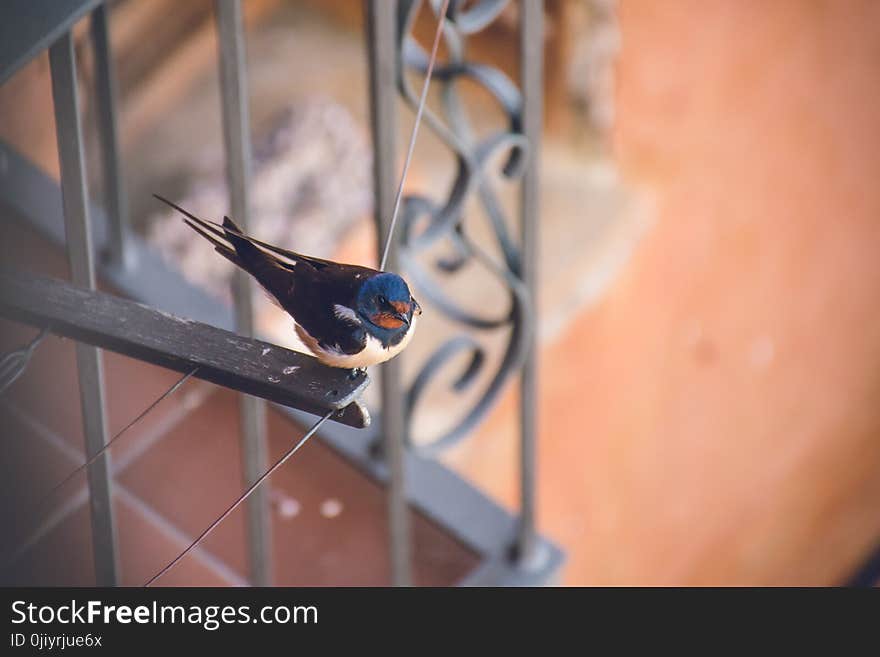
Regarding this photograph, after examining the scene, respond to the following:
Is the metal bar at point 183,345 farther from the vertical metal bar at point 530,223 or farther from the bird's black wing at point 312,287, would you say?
the vertical metal bar at point 530,223

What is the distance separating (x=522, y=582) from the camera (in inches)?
63.0

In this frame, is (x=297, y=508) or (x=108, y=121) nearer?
(x=108, y=121)

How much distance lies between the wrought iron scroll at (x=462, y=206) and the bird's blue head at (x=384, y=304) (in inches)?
17.0

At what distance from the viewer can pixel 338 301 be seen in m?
0.70

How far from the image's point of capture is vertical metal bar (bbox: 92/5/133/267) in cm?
152

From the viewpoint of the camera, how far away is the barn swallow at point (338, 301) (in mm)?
700

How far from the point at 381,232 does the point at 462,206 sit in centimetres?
12

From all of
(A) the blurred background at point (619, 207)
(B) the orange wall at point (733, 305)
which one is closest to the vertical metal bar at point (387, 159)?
(A) the blurred background at point (619, 207)

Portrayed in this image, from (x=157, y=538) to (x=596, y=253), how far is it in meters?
1.64

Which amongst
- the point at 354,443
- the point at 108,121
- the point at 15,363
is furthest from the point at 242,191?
the point at 354,443

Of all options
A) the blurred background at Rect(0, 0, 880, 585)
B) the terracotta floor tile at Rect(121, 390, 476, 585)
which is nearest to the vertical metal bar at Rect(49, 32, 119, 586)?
the terracotta floor tile at Rect(121, 390, 476, 585)

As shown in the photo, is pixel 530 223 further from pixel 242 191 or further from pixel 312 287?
pixel 312 287
